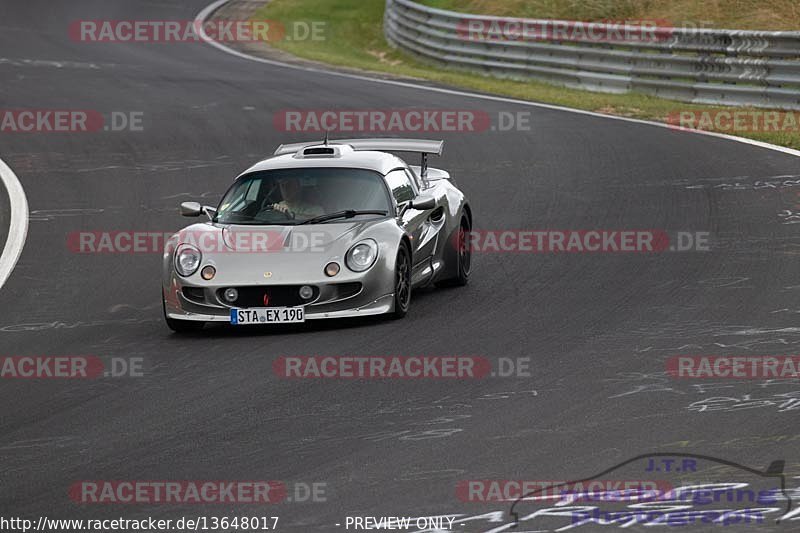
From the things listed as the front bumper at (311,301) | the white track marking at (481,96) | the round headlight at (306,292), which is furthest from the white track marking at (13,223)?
the white track marking at (481,96)

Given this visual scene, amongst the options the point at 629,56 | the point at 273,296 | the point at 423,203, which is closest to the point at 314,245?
the point at 273,296

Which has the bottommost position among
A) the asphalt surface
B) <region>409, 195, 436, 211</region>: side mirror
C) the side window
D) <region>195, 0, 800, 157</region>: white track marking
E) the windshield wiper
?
the asphalt surface

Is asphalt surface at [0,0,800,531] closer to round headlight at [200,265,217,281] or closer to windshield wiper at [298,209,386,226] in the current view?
round headlight at [200,265,217,281]

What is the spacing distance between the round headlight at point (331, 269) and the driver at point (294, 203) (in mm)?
829

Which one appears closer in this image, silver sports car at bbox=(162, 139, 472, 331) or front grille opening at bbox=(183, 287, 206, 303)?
silver sports car at bbox=(162, 139, 472, 331)

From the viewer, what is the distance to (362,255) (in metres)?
10.9

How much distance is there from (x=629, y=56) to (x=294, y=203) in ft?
43.7

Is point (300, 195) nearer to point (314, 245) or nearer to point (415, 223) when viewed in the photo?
point (314, 245)

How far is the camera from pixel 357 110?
22156 mm

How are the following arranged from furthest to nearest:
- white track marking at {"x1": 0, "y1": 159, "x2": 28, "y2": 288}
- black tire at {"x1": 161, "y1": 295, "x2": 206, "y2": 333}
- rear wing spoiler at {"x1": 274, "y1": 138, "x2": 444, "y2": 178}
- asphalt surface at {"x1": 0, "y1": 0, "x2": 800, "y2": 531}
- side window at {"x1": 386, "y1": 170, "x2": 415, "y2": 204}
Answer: white track marking at {"x1": 0, "y1": 159, "x2": 28, "y2": 288} < rear wing spoiler at {"x1": 274, "y1": 138, "x2": 444, "y2": 178} < side window at {"x1": 386, "y1": 170, "x2": 415, "y2": 204} < black tire at {"x1": 161, "y1": 295, "x2": 206, "y2": 333} < asphalt surface at {"x1": 0, "y1": 0, "x2": 800, "y2": 531}

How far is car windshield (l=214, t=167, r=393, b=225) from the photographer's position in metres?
11.6

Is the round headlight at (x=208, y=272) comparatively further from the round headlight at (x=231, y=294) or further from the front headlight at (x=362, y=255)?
the front headlight at (x=362, y=255)

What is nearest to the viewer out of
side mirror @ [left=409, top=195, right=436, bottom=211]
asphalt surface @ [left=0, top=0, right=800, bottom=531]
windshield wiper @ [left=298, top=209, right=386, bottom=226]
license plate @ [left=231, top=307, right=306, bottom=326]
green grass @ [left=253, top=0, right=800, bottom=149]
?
asphalt surface @ [left=0, top=0, right=800, bottom=531]

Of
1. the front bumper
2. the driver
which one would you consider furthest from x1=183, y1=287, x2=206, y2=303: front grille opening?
the driver
